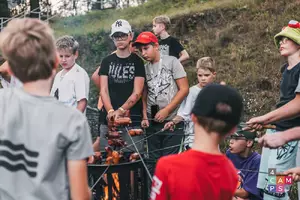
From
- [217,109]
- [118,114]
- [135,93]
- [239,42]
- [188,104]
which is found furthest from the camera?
[239,42]

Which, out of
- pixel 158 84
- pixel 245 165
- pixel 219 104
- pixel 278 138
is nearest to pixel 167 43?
Answer: pixel 158 84

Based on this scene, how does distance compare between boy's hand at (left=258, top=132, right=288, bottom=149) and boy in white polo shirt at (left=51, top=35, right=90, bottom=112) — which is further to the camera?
boy in white polo shirt at (left=51, top=35, right=90, bottom=112)

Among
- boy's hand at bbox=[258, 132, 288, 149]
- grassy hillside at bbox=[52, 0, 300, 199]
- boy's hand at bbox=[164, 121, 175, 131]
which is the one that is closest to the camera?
boy's hand at bbox=[258, 132, 288, 149]

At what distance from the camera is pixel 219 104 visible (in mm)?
2537

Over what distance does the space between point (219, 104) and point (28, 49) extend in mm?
920

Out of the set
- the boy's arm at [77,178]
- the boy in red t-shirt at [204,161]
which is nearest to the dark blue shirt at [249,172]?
the boy in red t-shirt at [204,161]

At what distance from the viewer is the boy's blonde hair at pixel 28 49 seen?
2.33m

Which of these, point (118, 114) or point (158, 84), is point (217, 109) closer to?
point (118, 114)

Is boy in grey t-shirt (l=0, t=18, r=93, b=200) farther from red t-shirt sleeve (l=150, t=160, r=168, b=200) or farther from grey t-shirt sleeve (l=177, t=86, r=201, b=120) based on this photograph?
grey t-shirt sleeve (l=177, t=86, r=201, b=120)

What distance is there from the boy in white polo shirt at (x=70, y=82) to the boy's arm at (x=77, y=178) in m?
2.44

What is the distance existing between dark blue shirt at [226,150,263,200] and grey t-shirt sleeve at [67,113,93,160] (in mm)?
2664

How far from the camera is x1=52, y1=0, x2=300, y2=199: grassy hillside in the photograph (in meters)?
9.11

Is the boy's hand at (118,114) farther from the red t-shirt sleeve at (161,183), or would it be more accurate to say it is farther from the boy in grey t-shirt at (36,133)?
the boy in grey t-shirt at (36,133)

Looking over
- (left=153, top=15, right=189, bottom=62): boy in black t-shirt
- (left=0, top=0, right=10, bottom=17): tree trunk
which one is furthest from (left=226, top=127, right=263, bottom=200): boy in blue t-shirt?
(left=0, top=0, right=10, bottom=17): tree trunk
